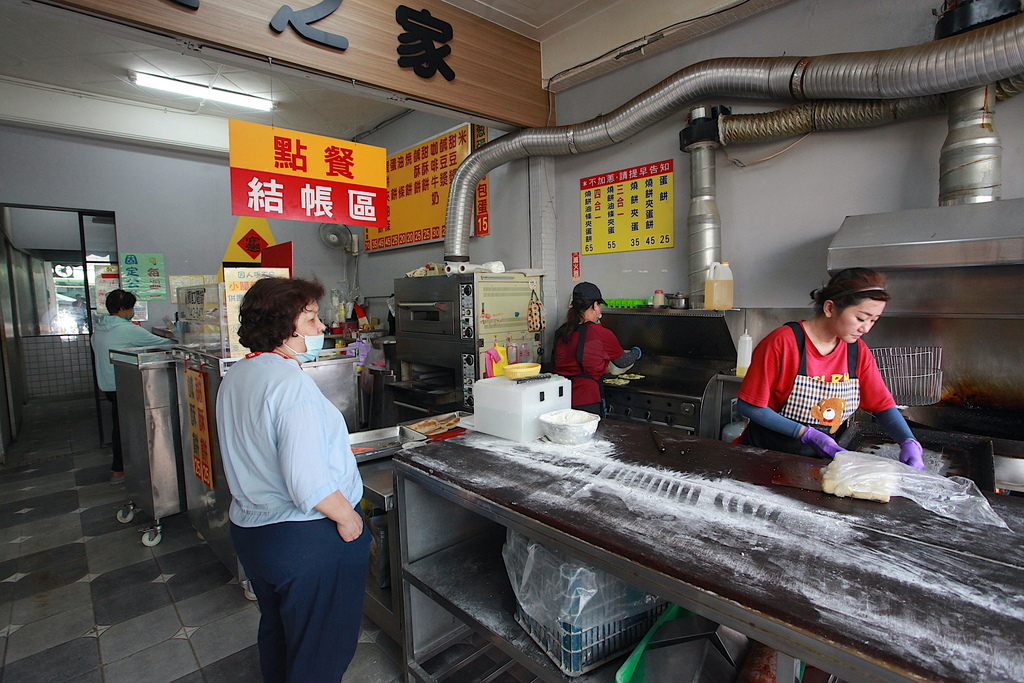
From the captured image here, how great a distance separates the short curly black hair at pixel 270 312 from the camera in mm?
1549

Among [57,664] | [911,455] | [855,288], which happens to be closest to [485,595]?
[911,455]

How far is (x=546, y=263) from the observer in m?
4.45

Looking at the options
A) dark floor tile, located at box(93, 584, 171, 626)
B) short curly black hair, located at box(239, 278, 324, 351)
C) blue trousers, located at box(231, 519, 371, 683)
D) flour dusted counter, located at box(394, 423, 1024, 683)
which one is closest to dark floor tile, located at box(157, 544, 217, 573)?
dark floor tile, located at box(93, 584, 171, 626)

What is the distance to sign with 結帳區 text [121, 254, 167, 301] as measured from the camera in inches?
218

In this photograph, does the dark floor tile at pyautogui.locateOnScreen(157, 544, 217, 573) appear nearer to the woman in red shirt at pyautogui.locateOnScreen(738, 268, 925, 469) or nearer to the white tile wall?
the woman in red shirt at pyautogui.locateOnScreen(738, 268, 925, 469)

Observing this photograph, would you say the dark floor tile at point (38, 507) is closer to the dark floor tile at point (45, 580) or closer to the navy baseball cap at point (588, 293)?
the dark floor tile at point (45, 580)

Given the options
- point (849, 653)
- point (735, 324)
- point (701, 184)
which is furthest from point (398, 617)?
point (701, 184)

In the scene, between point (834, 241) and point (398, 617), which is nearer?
point (398, 617)

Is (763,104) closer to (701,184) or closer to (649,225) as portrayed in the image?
(701,184)

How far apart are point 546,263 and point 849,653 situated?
151 inches

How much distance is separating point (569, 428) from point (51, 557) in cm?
345

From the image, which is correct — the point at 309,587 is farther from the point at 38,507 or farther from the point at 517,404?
the point at 38,507

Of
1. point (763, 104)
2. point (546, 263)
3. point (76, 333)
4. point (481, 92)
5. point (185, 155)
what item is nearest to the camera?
point (763, 104)

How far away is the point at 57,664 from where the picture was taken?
7.19 feet
